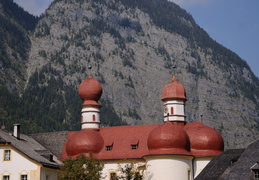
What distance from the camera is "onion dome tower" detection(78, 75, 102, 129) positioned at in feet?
296

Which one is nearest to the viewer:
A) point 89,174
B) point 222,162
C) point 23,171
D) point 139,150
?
point 222,162

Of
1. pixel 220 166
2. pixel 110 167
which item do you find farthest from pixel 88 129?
pixel 220 166

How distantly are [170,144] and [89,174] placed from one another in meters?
11.9

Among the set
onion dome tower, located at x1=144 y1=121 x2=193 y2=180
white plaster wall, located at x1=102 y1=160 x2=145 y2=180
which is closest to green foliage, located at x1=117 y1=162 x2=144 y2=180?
onion dome tower, located at x1=144 y1=121 x2=193 y2=180

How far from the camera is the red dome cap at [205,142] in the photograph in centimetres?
8225

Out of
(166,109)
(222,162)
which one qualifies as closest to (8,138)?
(166,109)

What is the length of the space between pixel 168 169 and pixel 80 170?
1140 centimetres

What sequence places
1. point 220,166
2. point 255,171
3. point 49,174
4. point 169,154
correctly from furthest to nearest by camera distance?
point 49,174 < point 169,154 < point 220,166 < point 255,171

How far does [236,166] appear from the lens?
6138 cm

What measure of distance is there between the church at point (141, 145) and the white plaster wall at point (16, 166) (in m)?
0.13

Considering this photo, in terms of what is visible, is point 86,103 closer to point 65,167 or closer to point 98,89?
point 98,89

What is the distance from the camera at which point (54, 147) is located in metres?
95.4

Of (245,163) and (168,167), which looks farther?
(168,167)

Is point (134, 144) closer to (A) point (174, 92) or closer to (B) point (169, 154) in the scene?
(B) point (169, 154)
